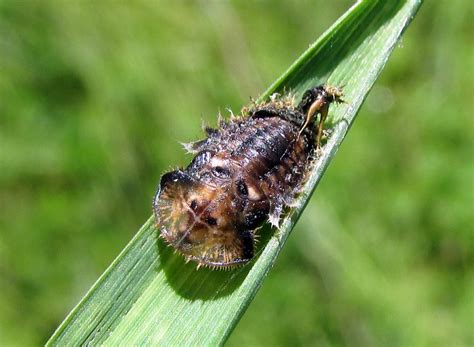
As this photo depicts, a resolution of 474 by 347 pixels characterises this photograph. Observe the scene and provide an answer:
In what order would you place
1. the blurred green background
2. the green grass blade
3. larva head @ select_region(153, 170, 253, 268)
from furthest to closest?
the blurred green background
larva head @ select_region(153, 170, 253, 268)
the green grass blade

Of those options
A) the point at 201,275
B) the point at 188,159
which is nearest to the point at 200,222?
the point at 201,275

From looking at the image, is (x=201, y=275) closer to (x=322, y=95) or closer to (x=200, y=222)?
(x=200, y=222)

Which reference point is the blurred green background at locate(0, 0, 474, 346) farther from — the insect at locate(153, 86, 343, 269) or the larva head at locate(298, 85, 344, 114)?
the larva head at locate(298, 85, 344, 114)

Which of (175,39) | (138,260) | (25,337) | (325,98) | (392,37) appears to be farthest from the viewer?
(175,39)

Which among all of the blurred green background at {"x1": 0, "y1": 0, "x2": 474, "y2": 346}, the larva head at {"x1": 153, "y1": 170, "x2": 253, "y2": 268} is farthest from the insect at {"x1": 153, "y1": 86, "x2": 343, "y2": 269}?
the blurred green background at {"x1": 0, "y1": 0, "x2": 474, "y2": 346}

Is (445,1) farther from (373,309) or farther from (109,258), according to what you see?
(109,258)

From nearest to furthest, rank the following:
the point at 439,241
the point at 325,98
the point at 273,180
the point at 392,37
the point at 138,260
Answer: the point at 392,37 → the point at 138,260 → the point at 325,98 → the point at 273,180 → the point at 439,241

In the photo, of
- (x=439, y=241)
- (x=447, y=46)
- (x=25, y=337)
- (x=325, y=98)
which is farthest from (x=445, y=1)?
(x=25, y=337)
